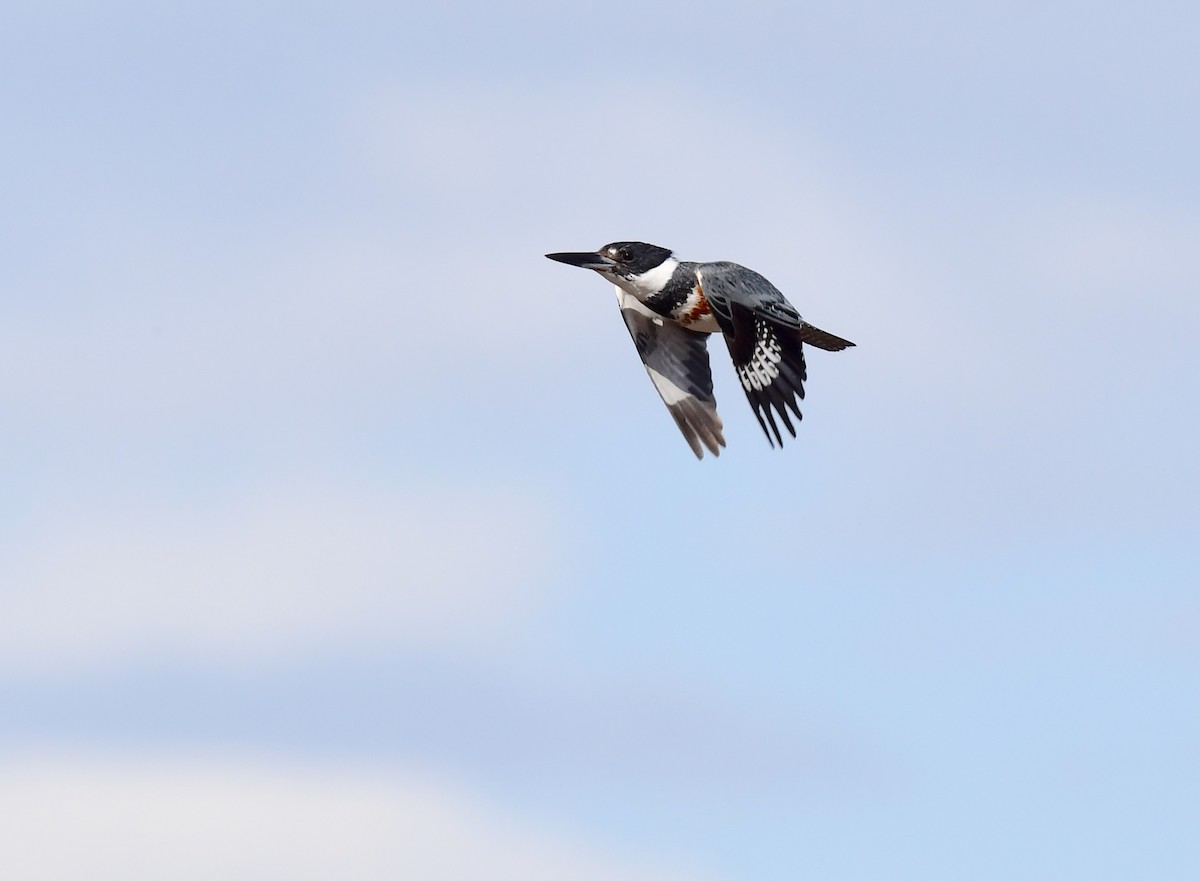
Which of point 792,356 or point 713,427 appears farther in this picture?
point 713,427

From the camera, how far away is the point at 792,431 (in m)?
25.6

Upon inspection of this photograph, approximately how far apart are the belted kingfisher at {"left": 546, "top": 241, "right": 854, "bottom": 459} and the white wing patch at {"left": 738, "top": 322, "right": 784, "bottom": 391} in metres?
0.01

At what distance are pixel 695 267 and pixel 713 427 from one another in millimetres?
2527

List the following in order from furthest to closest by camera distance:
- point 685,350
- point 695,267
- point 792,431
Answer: point 685,350, point 695,267, point 792,431

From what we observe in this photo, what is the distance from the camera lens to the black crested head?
93.2ft

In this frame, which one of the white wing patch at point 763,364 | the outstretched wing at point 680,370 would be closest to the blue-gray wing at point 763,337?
the white wing patch at point 763,364

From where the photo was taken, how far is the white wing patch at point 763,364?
85.4 ft

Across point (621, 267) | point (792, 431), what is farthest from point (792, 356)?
point (621, 267)

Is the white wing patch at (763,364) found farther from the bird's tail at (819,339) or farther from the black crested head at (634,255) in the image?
the black crested head at (634,255)

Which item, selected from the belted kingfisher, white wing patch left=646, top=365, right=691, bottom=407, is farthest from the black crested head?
white wing patch left=646, top=365, right=691, bottom=407

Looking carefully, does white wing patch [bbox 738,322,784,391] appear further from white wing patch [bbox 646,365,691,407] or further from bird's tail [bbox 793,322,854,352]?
white wing patch [bbox 646,365,691,407]

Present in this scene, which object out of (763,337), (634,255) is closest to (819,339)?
(763,337)

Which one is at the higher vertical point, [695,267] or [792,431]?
[695,267]

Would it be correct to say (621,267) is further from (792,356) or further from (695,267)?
(792,356)
